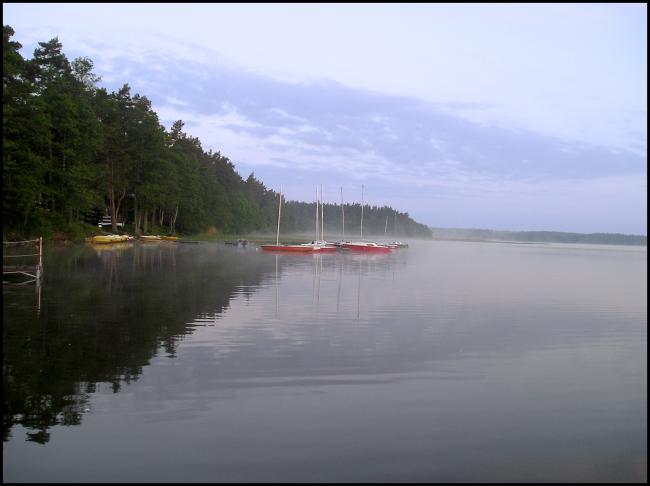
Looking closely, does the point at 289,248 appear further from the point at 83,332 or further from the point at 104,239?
the point at 83,332

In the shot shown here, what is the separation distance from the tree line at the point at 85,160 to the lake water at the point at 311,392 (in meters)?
28.9

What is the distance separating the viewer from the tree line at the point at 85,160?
4666 centimetres

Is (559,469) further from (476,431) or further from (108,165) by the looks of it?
(108,165)

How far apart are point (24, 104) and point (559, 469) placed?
51806 mm

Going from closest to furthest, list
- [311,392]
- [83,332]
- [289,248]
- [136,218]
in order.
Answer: [311,392] → [83,332] → [289,248] → [136,218]

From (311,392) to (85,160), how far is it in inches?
2364

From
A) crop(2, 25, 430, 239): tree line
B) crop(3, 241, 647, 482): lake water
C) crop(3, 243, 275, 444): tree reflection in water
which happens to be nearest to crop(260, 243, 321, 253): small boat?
crop(2, 25, 430, 239): tree line

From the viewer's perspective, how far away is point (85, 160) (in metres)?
63.8

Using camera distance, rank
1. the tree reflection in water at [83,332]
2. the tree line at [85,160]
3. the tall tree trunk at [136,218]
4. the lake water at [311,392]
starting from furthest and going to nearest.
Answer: the tall tree trunk at [136,218]
the tree line at [85,160]
the tree reflection in water at [83,332]
the lake water at [311,392]

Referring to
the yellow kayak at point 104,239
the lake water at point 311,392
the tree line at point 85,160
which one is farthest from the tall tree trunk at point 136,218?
the lake water at point 311,392

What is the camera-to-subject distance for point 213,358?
13.4m

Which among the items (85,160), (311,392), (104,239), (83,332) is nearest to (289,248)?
(104,239)

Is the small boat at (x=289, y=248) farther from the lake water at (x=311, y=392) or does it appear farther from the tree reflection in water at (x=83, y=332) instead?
the lake water at (x=311, y=392)

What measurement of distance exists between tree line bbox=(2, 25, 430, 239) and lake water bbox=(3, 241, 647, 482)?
28908mm
